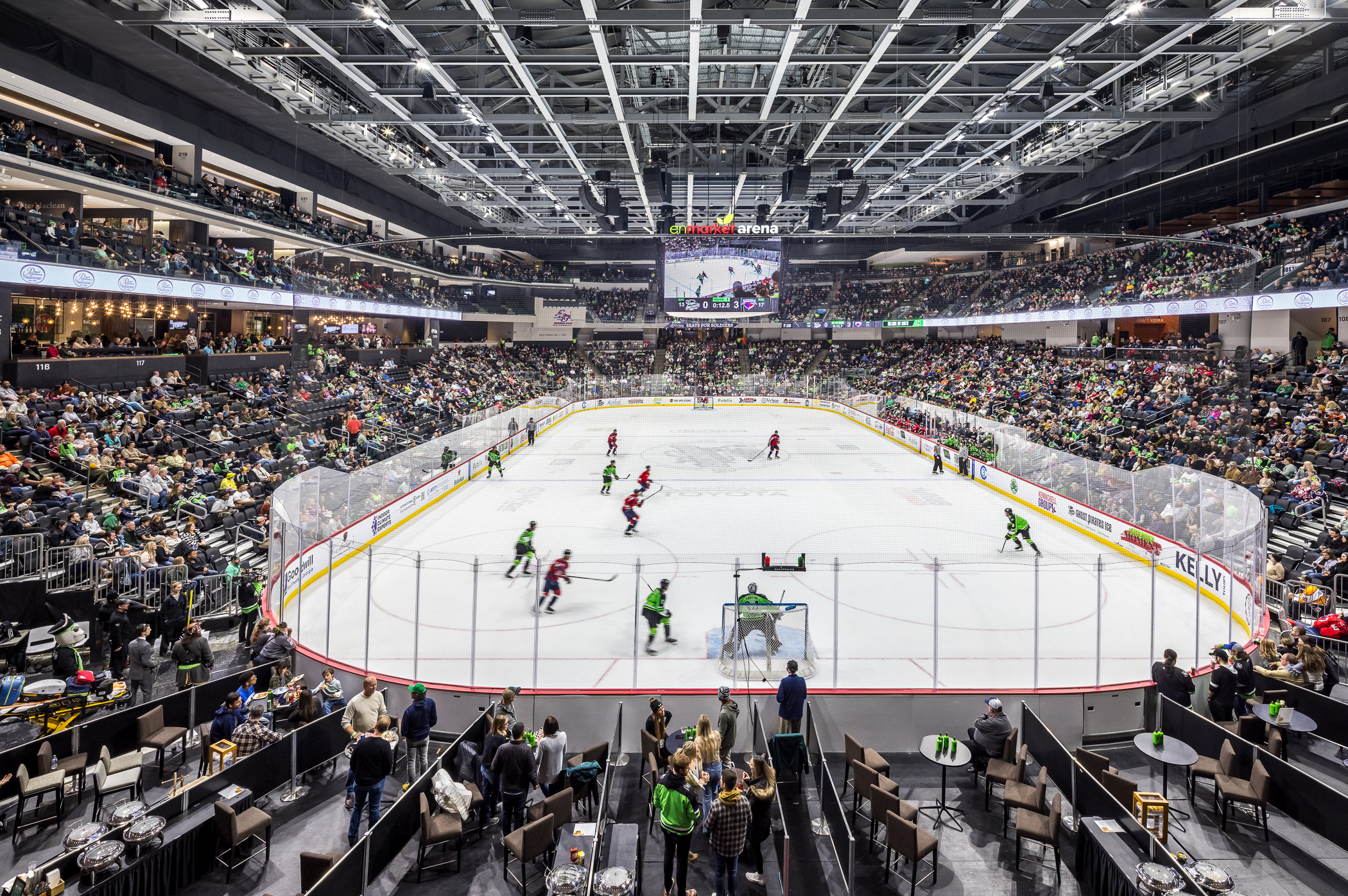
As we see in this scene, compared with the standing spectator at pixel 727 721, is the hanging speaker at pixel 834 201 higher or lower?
higher

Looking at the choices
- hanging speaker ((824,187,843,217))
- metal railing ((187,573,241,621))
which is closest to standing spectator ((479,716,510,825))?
metal railing ((187,573,241,621))

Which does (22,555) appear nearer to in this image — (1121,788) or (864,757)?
(864,757)

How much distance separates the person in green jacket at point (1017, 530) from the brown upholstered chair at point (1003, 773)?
7.81 m

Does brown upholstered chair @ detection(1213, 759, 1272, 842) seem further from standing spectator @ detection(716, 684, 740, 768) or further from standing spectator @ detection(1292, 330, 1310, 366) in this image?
standing spectator @ detection(1292, 330, 1310, 366)

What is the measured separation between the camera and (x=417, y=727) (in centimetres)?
666

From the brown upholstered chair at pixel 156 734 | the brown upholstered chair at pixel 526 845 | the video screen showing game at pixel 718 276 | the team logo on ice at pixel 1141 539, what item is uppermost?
the video screen showing game at pixel 718 276

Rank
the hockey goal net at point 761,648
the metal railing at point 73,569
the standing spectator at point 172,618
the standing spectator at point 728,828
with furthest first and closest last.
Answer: the metal railing at point 73,569, the standing spectator at point 172,618, the hockey goal net at point 761,648, the standing spectator at point 728,828

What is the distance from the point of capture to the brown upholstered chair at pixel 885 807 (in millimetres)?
5570

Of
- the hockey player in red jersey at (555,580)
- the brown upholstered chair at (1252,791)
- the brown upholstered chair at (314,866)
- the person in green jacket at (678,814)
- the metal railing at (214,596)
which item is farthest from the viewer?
the metal railing at (214,596)

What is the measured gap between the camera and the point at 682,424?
34094 millimetres

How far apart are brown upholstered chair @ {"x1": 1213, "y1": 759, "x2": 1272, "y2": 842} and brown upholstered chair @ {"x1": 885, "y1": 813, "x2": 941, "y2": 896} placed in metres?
2.75

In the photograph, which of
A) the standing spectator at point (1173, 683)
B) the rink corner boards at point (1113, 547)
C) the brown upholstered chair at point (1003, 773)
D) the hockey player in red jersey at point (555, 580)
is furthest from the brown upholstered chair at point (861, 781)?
the rink corner boards at point (1113, 547)

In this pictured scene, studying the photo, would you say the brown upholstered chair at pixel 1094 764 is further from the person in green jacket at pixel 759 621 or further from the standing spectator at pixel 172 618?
the standing spectator at pixel 172 618

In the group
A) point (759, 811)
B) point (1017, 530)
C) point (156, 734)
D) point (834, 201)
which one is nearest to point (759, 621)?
point (759, 811)
